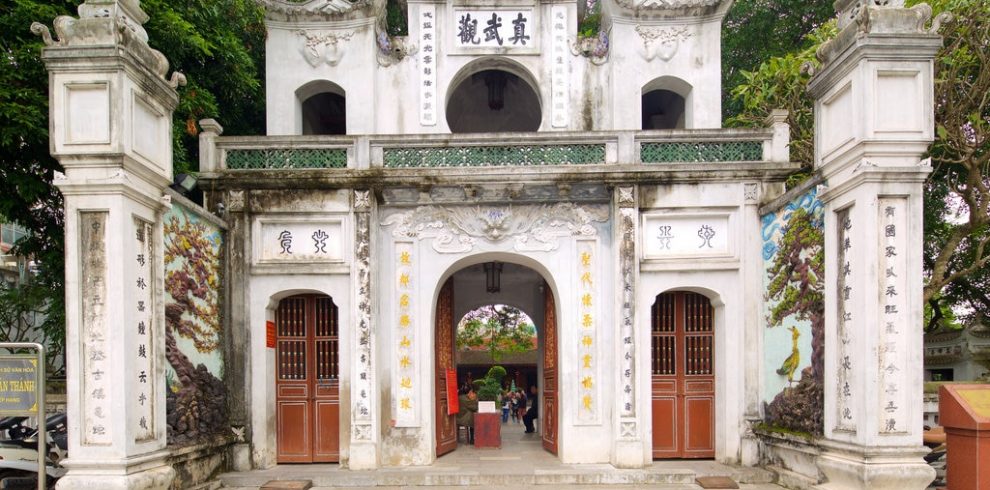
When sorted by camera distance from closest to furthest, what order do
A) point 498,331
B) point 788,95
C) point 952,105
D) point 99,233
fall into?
point 99,233
point 952,105
point 788,95
point 498,331

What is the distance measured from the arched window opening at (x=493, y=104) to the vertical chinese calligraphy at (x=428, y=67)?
57.0 inches

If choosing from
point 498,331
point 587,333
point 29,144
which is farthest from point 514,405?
point 29,144

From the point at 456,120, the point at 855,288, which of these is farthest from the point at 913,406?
the point at 456,120

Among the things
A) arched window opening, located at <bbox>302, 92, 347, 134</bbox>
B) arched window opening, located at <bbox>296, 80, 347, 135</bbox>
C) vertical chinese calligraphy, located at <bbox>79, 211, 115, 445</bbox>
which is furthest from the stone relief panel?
vertical chinese calligraphy, located at <bbox>79, 211, 115, 445</bbox>

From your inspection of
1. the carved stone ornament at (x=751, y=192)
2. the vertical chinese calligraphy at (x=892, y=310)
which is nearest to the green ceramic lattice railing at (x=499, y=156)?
the carved stone ornament at (x=751, y=192)

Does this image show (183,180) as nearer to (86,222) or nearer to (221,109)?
(86,222)

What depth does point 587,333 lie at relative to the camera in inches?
420

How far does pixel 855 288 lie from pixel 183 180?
8414mm

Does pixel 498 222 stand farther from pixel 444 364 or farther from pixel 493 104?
pixel 493 104

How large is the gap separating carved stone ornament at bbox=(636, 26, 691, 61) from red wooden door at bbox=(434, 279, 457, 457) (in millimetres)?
5195

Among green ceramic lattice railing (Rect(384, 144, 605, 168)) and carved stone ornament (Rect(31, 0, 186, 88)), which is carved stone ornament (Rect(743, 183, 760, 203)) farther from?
carved stone ornament (Rect(31, 0, 186, 88))

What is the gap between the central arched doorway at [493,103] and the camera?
1358 centimetres

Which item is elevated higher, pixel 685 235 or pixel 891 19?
pixel 891 19

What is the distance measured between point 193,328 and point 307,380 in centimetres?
214
